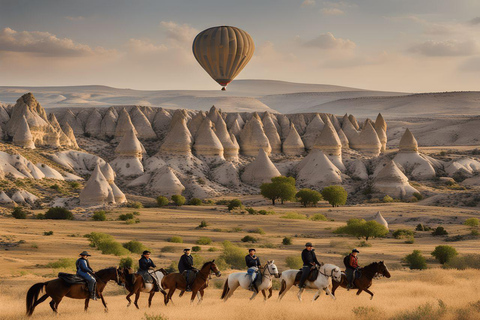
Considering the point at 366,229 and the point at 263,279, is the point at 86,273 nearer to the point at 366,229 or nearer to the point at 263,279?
the point at 263,279

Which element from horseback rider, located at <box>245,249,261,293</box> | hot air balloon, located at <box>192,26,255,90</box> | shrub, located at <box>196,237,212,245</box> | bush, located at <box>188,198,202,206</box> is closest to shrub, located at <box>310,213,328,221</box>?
bush, located at <box>188,198,202,206</box>

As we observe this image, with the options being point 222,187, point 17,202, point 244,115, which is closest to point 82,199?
point 17,202

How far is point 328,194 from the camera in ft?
167

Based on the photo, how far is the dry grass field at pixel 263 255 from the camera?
13.8 meters

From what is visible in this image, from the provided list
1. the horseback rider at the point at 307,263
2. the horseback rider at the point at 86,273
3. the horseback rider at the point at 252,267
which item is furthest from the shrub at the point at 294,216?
the horseback rider at the point at 86,273

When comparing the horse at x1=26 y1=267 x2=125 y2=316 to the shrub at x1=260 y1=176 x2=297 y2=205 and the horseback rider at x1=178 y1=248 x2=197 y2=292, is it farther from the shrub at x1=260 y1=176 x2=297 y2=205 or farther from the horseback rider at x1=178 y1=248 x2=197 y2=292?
the shrub at x1=260 y1=176 x2=297 y2=205

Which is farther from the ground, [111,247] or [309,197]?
[111,247]

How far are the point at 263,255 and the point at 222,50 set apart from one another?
2704 centimetres

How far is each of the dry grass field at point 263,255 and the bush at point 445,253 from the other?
1.65 ft

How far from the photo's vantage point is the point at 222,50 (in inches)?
1960

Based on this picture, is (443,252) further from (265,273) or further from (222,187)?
(222,187)

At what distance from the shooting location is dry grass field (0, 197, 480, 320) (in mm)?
13758

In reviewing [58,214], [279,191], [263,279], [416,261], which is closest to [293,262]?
[416,261]

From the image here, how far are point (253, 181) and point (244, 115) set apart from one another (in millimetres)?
26820
